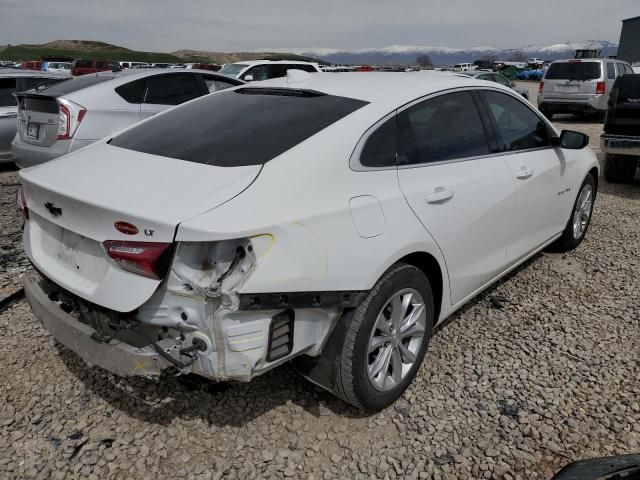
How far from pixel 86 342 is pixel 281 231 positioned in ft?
3.23

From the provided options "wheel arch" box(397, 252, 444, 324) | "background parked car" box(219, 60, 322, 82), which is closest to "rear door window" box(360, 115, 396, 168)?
"wheel arch" box(397, 252, 444, 324)

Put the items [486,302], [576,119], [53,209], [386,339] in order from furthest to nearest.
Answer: [576,119] < [486,302] < [386,339] < [53,209]

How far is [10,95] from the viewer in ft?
26.0

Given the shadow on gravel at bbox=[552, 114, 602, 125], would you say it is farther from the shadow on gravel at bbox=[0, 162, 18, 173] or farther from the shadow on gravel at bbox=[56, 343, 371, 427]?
the shadow on gravel at bbox=[56, 343, 371, 427]

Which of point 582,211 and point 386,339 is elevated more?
point 386,339

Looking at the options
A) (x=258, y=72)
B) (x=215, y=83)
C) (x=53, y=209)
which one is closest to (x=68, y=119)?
(x=215, y=83)

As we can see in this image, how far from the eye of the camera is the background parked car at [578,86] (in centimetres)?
1359

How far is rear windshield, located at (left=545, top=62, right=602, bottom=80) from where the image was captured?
45.1ft

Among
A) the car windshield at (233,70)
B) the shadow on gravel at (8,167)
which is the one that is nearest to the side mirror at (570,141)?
the shadow on gravel at (8,167)

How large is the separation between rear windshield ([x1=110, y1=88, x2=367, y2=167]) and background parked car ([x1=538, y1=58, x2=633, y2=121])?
42.9 ft

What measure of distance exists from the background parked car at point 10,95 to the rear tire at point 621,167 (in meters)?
8.57

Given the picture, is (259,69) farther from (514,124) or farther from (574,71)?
(514,124)

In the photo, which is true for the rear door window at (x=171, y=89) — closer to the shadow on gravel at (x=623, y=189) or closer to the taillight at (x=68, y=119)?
the taillight at (x=68, y=119)

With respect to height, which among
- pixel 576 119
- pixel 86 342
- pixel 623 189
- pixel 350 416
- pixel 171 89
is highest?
pixel 171 89
